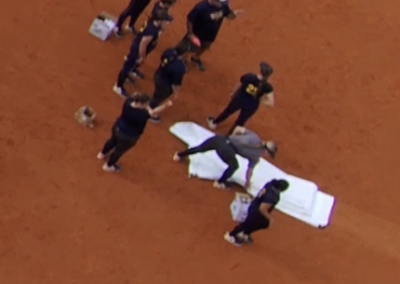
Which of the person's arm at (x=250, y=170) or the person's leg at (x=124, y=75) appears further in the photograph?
the person's leg at (x=124, y=75)

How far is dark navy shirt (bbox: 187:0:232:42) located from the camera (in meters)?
12.2

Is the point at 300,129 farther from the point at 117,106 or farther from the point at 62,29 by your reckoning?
the point at 62,29

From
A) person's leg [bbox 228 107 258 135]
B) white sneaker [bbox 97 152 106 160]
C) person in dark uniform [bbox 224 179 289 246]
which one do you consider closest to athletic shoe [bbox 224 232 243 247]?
person in dark uniform [bbox 224 179 289 246]

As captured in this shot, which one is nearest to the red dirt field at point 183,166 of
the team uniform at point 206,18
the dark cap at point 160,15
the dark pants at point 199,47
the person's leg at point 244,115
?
the dark pants at point 199,47

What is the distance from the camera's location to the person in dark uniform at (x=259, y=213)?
1070cm

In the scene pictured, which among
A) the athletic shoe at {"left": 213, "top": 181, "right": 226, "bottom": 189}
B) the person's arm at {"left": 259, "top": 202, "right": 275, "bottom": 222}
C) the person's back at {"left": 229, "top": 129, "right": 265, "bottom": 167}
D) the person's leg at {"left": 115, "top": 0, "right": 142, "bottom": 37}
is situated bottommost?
the athletic shoe at {"left": 213, "top": 181, "right": 226, "bottom": 189}

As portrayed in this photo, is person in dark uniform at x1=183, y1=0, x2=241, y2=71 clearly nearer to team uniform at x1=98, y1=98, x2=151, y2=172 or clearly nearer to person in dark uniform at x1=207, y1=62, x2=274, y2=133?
person in dark uniform at x1=207, y1=62, x2=274, y2=133

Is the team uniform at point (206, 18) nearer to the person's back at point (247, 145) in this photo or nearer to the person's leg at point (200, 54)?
the person's leg at point (200, 54)

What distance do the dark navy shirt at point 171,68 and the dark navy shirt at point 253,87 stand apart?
867 millimetres

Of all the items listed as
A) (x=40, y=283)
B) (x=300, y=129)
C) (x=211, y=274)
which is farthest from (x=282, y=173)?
(x=40, y=283)

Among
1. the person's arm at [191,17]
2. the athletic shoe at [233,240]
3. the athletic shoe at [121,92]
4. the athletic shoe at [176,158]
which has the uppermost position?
the person's arm at [191,17]

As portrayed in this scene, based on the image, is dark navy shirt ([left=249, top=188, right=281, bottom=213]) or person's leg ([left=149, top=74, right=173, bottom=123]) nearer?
dark navy shirt ([left=249, top=188, right=281, bottom=213])

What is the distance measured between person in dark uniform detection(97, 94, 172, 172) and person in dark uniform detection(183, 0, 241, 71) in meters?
1.35

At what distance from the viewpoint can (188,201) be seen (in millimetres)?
11906
